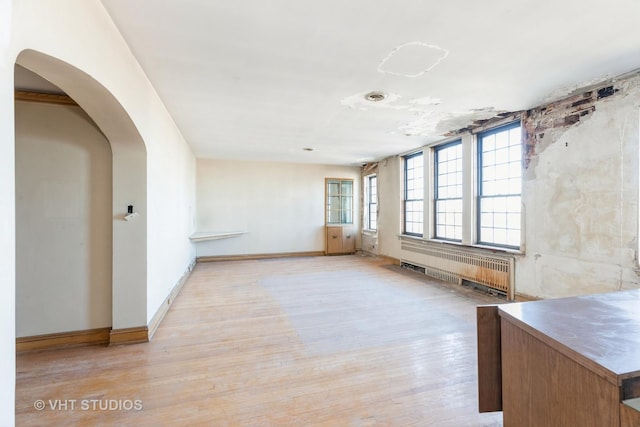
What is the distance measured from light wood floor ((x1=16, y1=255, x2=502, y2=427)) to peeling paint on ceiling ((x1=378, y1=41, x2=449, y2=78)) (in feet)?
8.49

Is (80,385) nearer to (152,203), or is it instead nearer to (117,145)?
(152,203)

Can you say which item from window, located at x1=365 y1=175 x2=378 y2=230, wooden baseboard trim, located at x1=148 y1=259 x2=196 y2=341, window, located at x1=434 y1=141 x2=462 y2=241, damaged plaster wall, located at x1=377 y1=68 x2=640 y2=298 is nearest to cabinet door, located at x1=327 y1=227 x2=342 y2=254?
window, located at x1=365 y1=175 x2=378 y2=230

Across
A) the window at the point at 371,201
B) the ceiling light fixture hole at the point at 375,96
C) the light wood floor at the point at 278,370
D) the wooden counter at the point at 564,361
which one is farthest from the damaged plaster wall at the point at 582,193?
the window at the point at 371,201

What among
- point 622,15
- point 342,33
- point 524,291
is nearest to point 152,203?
point 342,33

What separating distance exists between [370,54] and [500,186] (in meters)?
3.18

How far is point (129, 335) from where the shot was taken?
8.71 ft

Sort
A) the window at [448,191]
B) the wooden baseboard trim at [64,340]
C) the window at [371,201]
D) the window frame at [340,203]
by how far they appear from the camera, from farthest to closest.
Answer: the window frame at [340,203] → the window at [371,201] → the window at [448,191] → the wooden baseboard trim at [64,340]

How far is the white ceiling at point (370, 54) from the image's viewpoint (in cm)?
177

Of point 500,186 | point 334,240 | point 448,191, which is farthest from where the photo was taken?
point 334,240

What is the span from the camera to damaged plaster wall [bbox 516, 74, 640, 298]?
2693 mm

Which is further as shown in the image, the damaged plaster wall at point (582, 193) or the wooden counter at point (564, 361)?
the damaged plaster wall at point (582, 193)

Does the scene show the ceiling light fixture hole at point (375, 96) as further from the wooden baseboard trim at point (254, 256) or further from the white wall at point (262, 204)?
the wooden baseboard trim at point (254, 256)

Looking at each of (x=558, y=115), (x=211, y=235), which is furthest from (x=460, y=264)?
(x=211, y=235)

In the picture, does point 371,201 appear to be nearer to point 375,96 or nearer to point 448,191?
point 448,191
